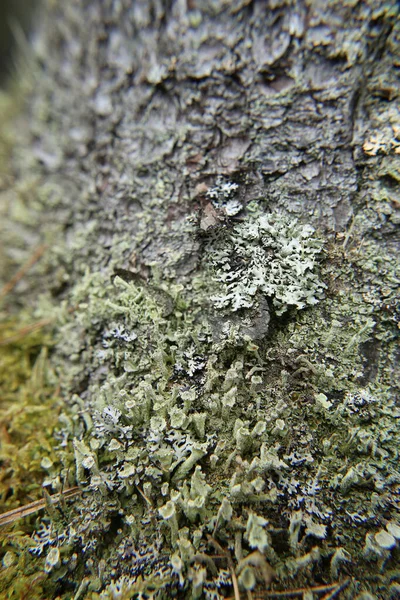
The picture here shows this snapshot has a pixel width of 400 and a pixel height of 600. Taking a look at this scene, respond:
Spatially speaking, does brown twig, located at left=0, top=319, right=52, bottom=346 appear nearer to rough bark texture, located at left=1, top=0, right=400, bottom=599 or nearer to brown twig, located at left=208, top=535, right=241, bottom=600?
rough bark texture, located at left=1, top=0, right=400, bottom=599

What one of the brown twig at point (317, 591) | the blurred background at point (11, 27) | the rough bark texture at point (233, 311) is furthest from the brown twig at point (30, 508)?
the blurred background at point (11, 27)

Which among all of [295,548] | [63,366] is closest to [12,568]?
[63,366]

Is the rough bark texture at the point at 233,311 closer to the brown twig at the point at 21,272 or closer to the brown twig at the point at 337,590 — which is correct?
the brown twig at the point at 337,590

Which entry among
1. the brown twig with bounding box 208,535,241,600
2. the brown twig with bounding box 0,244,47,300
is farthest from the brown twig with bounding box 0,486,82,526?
the brown twig with bounding box 0,244,47,300

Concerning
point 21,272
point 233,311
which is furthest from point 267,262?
point 21,272

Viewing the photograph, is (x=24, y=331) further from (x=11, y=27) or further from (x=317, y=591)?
(x=11, y=27)

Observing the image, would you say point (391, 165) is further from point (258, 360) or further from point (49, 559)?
point (49, 559)
